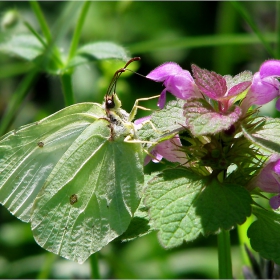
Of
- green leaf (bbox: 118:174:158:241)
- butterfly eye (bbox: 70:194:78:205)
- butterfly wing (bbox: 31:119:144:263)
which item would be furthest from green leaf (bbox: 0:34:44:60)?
green leaf (bbox: 118:174:158:241)

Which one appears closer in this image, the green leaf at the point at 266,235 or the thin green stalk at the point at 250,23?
the green leaf at the point at 266,235

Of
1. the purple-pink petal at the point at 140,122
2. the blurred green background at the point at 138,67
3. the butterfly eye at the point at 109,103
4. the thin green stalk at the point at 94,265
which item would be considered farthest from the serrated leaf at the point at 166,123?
the blurred green background at the point at 138,67

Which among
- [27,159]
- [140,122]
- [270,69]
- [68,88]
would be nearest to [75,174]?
[27,159]

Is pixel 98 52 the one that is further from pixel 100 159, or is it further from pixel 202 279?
pixel 202 279

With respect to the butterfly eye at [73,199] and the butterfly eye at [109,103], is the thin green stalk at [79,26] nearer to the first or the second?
the butterfly eye at [109,103]

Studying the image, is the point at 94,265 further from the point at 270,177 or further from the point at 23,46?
the point at 23,46

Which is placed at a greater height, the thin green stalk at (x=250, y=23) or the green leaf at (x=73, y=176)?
the thin green stalk at (x=250, y=23)

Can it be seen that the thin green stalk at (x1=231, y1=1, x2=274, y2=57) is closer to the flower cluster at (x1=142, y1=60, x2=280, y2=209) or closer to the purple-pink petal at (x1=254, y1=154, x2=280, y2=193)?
the flower cluster at (x1=142, y1=60, x2=280, y2=209)
